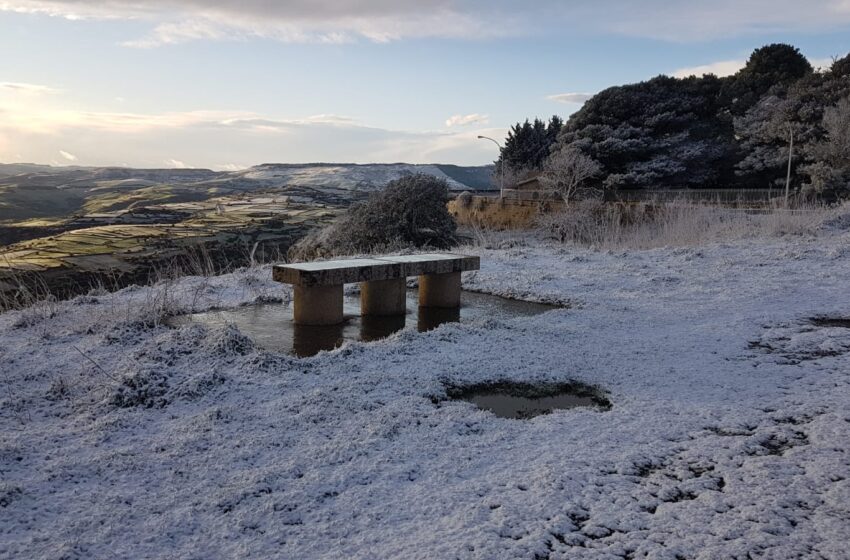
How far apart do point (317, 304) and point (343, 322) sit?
45 cm

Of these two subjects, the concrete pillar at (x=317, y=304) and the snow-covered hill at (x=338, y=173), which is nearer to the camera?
the concrete pillar at (x=317, y=304)

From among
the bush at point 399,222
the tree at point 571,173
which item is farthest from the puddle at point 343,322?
the tree at point 571,173

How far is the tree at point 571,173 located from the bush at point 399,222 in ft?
38.5

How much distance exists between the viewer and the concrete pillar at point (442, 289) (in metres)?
8.23

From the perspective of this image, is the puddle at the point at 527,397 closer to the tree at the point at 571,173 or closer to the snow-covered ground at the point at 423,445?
the snow-covered ground at the point at 423,445

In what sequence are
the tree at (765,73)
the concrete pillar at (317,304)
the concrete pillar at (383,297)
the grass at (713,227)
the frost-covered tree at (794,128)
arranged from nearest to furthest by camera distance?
the concrete pillar at (317,304) → the concrete pillar at (383,297) → the grass at (713,227) → the frost-covered tree at (794,128) → the tree at (765,73)

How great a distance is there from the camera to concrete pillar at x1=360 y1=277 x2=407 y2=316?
7.65 m

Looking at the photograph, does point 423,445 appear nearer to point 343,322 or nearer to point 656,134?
point 343,322

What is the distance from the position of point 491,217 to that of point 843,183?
49.7 feet

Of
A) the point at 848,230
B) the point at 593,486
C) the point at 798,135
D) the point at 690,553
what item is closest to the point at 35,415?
the point at 593,486

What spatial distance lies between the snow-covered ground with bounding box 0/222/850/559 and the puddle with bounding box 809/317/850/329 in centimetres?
19

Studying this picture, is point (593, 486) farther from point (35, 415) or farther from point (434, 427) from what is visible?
point (35, 415)

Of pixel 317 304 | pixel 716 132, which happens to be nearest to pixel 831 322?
pixel 317 304

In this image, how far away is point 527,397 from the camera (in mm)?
4809
